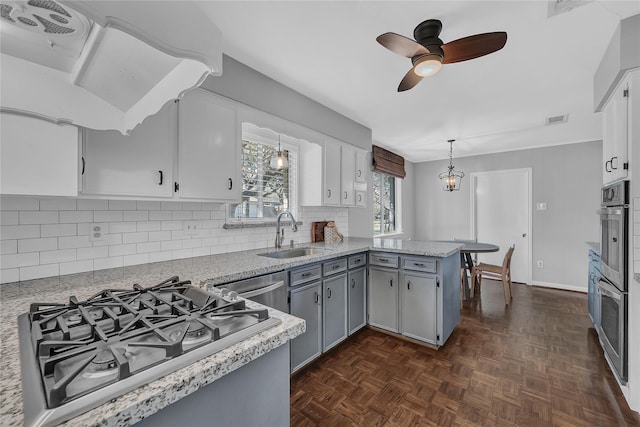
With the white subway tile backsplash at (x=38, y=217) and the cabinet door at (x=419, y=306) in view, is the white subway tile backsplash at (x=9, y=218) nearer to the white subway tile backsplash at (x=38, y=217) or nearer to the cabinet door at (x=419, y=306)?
the white subway tile backsplash at (x=38, y=217)

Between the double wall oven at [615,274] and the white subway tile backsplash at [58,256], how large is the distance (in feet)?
11.6

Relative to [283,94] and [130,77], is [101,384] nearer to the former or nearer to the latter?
[130,77]

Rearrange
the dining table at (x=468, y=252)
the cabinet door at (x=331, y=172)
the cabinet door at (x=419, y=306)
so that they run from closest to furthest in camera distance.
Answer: the cabinet door at (x=419, y=306)
the cabinet door at (x=331, y=172)
the dining table at (x=468, y=252)

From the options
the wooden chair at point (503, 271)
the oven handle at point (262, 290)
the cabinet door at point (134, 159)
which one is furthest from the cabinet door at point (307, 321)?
the wooden chair at point (503, 271)

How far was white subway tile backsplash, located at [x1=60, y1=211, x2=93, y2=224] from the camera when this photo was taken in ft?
5.27

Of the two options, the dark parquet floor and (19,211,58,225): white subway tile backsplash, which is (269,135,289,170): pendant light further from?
the dark parquet floor

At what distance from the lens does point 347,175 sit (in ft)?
11.6

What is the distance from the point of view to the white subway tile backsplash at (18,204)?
4.69ft

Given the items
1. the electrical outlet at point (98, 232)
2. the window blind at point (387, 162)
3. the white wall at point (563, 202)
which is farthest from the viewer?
the window blind at point (387, 162)

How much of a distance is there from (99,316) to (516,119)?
4.46 meters

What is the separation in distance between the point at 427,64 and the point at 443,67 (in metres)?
0.70

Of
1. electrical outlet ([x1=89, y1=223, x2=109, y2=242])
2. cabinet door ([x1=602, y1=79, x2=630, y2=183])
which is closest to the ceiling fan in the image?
cabinet door ([x1=602, y1=79, x2=630, y2=183])

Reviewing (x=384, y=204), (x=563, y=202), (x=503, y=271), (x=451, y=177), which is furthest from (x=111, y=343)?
(x=563, y=202)

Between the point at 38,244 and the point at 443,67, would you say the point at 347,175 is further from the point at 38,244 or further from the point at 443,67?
the point at 38,244
